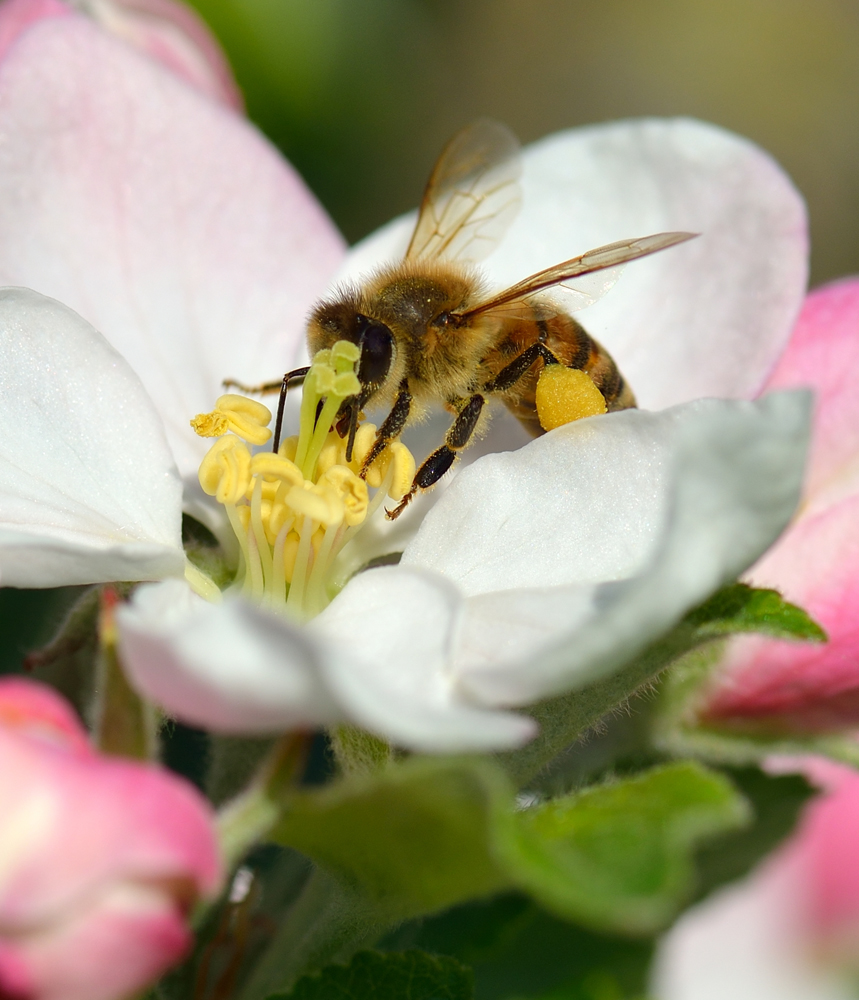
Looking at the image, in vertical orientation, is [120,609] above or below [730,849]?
above

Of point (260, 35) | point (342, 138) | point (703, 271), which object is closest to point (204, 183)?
point (703, 271)

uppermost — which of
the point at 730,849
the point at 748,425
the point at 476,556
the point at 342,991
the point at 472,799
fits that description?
the point at 748,425

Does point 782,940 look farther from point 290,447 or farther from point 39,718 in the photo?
point 39,718

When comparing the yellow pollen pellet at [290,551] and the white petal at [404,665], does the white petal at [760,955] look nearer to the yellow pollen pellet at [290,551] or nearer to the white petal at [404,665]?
the yellow pollen pellet at [290,551]

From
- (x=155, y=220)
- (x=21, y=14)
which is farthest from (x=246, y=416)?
(x=21, y=14)

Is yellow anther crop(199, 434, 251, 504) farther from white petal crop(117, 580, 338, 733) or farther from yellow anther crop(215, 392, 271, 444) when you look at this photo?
white petal crop(117, 580, 338, 733)

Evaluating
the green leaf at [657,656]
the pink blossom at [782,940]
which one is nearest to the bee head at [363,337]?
the green leaf at [657,656]

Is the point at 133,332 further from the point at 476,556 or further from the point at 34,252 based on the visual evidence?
the point at 476,556
